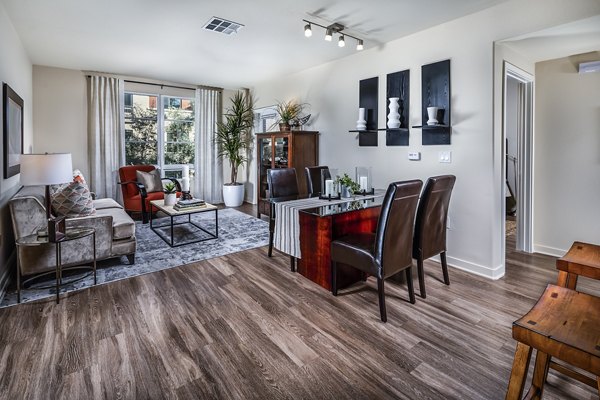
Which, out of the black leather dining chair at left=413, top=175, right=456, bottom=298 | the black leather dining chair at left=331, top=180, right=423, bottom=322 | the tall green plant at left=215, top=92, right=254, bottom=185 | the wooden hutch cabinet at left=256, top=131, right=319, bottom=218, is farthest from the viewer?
the tall green plant at left=215, top=92, right=254, bottom=185

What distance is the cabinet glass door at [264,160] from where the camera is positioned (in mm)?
5648

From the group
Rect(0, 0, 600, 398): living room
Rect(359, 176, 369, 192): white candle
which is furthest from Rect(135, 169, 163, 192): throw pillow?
Rect(359, 176, 369, 192): white candle

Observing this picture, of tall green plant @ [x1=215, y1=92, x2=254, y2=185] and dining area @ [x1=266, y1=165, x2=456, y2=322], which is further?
tall green plant @ [x1=215, y1=92, x2=254, y2=185]

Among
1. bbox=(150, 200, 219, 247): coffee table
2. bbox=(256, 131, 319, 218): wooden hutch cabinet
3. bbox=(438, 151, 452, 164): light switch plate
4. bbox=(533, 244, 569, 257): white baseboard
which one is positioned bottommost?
bbox=(533, 244, 569, 257): white baseboard

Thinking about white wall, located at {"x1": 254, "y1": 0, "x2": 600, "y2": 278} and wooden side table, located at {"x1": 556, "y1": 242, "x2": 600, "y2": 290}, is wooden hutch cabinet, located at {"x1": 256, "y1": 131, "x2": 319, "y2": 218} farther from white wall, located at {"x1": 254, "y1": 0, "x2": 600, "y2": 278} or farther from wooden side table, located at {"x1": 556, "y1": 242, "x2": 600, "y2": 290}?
wooden side table, located at {"x1": 556, "y1": 242, "x2": 600, "y2": 290}

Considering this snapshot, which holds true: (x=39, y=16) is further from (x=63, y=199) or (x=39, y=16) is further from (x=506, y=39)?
(x=506, y=39)

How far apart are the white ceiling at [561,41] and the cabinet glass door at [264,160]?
3662 millimetres

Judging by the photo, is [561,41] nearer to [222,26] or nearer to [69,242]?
[222,26]

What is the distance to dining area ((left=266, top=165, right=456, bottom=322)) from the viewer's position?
2309 millimetres

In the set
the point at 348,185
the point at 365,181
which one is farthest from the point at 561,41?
the point at 348,185

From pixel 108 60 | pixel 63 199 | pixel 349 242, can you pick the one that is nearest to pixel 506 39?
pixel 349 242

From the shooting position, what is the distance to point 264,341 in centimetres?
211

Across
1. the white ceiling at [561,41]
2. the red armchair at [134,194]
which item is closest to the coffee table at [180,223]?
the red armchair at [134,194]

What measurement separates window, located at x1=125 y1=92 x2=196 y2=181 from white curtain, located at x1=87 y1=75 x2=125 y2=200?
0.25 metres
